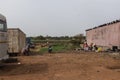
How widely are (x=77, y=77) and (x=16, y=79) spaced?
257 centimetres

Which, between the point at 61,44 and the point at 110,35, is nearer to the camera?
the point at 110,35

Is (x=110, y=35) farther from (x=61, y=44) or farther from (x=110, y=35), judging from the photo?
(x=61, y=44)

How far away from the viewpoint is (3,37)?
17.9 metres

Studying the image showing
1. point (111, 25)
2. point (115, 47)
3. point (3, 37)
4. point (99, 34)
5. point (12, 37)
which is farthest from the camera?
point (99, 34)

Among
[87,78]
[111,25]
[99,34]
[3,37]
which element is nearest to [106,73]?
[87,78]

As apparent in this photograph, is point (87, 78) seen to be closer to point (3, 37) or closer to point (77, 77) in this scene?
point (77, 77)

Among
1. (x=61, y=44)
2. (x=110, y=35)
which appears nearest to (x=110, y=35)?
(x=110, y=35)

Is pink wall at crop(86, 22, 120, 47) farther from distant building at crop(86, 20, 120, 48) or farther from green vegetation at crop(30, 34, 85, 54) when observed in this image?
green vegetation at crop(30, 34, 85, 54)

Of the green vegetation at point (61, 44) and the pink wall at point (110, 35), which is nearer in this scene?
the pink wall at point (110, 35)

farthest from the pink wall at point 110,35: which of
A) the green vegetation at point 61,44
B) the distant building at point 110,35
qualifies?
the green vegetation at point 61,44

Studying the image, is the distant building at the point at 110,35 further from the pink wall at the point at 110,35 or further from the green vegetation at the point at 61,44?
the green vegetation at the point at 61,44

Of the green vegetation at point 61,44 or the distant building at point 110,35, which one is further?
the green vegetation at point 61,44

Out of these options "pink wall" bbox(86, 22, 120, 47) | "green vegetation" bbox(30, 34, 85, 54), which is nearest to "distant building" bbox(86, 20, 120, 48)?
"pink wall" bbox(86, 22, 120, 47)

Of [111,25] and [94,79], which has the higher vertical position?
[111,25]
